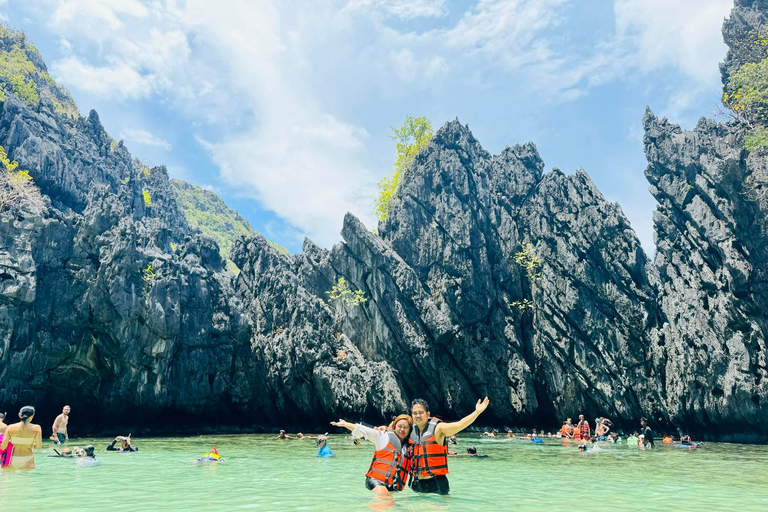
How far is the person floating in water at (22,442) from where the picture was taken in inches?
466

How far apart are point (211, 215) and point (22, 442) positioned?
339 ft

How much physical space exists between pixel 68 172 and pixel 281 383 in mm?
27746

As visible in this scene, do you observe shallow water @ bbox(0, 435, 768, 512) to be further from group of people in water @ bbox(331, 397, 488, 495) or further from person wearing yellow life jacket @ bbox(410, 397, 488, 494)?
person wearing yellow life jacket @ bbox(410, 397, 488, 494)

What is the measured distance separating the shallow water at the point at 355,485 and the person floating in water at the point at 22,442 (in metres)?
0.37

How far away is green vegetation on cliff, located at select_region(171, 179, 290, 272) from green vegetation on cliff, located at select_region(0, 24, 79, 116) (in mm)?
39056

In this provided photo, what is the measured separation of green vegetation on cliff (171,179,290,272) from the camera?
336 ft

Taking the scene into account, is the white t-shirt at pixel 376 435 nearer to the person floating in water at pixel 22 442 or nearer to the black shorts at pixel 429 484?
the black shorts at pixel 429 484

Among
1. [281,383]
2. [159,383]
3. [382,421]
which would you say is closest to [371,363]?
[382,421]

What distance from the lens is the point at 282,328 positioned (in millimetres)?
41125

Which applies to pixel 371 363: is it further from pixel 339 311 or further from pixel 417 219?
pixel 417 219

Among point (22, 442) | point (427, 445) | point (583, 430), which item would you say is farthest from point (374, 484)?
point (583, 430)

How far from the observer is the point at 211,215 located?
10938cm

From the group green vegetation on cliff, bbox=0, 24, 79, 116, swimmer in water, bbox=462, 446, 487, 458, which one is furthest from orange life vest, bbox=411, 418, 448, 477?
green vegetation on cliff, bbox=0, 24, 79, 116

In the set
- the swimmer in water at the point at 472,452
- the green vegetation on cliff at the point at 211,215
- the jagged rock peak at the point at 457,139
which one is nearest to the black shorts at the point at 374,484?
the swimmer in water at the point at 472,452
